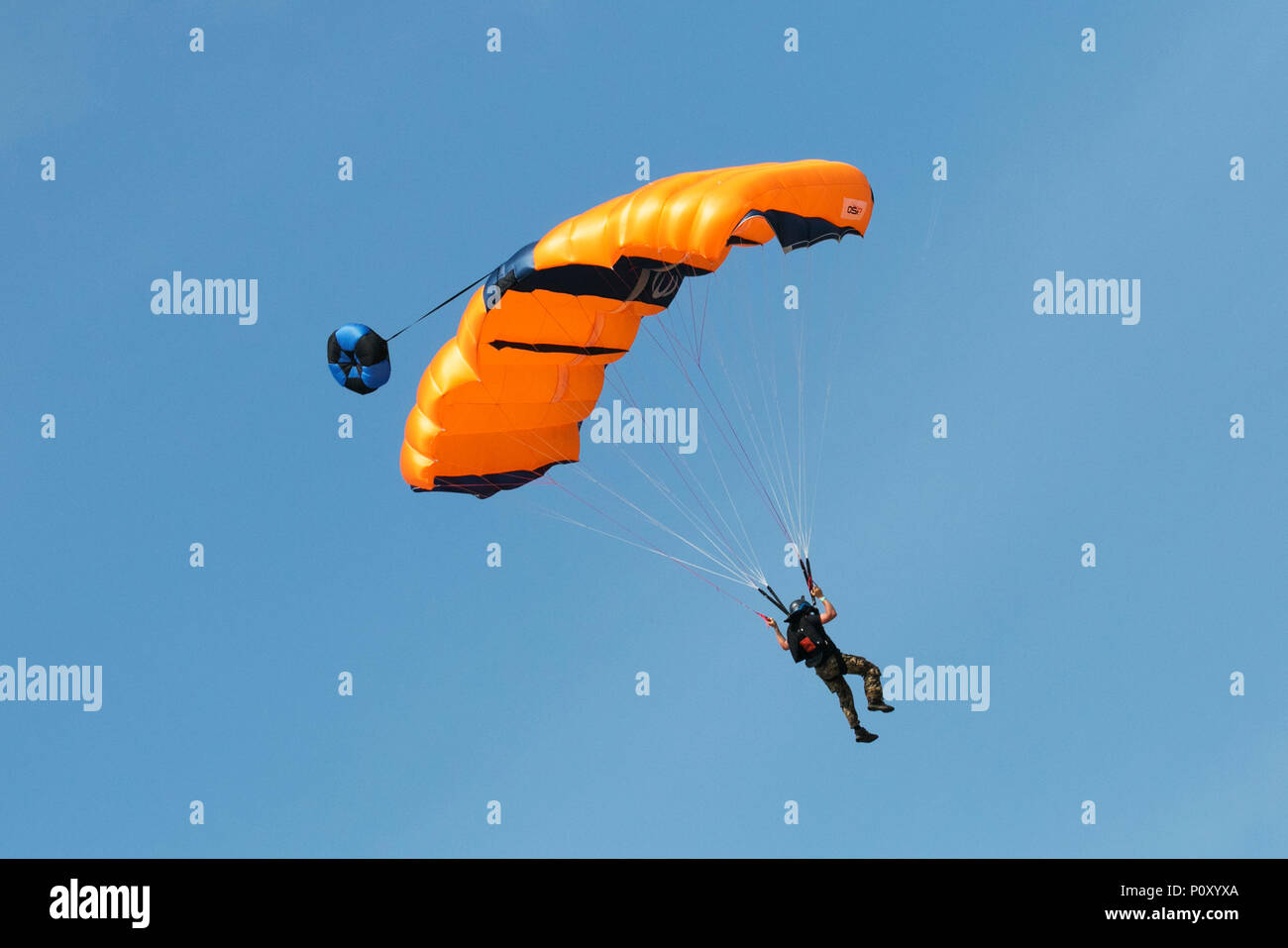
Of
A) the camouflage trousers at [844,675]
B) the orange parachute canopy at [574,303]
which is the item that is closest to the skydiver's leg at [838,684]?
the camouflage trousers at [844,675]

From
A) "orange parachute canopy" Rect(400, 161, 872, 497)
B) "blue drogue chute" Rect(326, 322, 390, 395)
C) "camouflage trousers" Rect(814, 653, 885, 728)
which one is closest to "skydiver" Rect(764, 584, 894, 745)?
"camouflage trousers" Rect(814, 653, 885, 728)

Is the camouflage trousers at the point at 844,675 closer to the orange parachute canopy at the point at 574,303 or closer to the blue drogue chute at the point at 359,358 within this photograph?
the orange parachute canopy at the point at 574,303

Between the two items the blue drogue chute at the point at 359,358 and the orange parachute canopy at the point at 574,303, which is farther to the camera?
the blue drogue chute at the point at 359,358

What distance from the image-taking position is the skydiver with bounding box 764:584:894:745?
18938 mm

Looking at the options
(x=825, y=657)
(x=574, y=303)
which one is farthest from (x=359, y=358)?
(x=825, y=657)

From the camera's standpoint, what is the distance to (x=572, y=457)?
22891 mm

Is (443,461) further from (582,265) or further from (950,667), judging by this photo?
(950,667)

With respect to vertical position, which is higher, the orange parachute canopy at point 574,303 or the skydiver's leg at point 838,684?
the orange parachute canopy at point 574,303

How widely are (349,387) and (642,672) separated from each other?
736 cm

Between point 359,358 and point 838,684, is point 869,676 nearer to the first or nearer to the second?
point 838,684

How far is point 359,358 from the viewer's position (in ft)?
67.6

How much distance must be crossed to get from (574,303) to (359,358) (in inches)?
104

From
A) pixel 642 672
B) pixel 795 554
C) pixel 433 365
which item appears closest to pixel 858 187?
pixel 795 554

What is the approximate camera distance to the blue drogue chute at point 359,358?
20.6m
